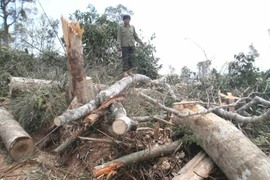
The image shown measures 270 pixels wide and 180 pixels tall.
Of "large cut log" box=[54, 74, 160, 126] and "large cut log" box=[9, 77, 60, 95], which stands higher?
"large cut log" box=[9, 77, 60, 95]

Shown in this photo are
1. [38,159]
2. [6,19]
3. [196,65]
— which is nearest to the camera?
[38,159]

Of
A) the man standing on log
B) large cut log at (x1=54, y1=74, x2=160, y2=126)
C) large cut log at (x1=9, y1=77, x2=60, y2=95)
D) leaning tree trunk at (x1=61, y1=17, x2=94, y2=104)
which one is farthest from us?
the man standing on log

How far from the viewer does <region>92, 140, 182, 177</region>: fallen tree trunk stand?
3021 mm

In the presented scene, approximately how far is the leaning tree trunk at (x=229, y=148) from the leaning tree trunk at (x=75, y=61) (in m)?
1.72

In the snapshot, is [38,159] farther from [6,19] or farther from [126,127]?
[6,19]

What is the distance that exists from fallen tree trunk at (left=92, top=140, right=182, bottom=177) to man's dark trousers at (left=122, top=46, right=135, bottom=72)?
14.1ft

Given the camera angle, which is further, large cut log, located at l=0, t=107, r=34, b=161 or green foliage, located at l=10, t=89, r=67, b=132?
green foliage, located at l=10, t=89, r=67, b=132

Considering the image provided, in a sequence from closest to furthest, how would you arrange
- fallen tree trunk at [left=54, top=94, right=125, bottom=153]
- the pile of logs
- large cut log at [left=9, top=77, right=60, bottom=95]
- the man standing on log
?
the pile of logs → fallen tree trunk at [left=54, top=94, right=125, bottom=153] → large cut log at [left=9, top=77, right=60, bottom=95] → the man standing on log

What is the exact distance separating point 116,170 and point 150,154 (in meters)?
0.41

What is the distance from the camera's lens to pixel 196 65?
208 inches

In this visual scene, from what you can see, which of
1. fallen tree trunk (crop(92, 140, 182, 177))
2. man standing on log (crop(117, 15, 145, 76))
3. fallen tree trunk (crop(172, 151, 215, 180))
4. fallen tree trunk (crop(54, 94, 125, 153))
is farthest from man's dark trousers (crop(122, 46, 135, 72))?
fallen tree trunk (crop(172, 151, 215, 180))

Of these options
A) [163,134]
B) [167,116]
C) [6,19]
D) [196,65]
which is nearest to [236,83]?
[196,65]

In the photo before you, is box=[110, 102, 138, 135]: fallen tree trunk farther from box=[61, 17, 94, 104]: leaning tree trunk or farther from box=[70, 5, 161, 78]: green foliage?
box=[70, 5, 161, 78]: green foliage

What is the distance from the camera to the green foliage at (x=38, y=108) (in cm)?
430
